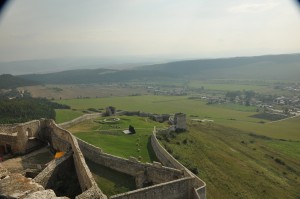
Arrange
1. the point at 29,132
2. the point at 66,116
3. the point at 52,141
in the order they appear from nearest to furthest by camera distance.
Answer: the point at 52,141, the point at 29,132, the point at 66,116

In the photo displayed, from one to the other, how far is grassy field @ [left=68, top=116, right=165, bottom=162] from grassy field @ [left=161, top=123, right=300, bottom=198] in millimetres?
3930

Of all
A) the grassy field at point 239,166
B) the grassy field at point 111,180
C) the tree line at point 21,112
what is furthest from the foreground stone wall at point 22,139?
the tree line at point 21,112

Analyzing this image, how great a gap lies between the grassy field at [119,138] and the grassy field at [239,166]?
12.9 feet

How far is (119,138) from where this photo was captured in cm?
4797

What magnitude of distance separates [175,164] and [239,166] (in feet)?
69.3

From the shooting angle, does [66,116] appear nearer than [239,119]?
Yes

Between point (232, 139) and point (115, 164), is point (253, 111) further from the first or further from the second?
point (115, 164)

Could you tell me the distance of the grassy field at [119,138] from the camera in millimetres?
41759

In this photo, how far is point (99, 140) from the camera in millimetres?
45469

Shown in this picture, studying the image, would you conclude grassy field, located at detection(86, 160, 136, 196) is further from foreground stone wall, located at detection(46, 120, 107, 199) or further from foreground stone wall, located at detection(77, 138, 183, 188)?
foreground stone wall, located at detection(46, 120, 107, 199)

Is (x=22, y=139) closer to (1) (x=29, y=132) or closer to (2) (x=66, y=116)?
(1) (x=29, y=132)

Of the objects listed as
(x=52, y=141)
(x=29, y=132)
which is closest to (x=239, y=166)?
(x=52, y=141)

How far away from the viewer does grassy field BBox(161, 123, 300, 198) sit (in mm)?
45156

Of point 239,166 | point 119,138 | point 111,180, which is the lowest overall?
point 239,166
